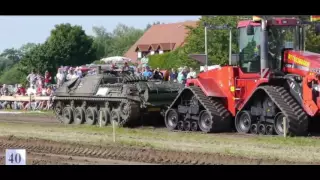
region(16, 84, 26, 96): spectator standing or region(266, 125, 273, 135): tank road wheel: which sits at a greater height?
region(16, 84, 26, 96): spectator standing

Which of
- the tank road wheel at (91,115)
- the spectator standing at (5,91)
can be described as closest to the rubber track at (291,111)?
the tank road wheel at (91,115)

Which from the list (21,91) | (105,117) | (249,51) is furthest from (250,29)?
(21,91)

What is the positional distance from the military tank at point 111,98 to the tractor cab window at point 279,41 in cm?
518

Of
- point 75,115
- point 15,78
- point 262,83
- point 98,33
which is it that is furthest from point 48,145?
point 98,33

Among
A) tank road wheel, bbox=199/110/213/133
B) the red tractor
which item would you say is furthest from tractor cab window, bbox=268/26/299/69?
tank road wheel, bbox=199/110/213/133

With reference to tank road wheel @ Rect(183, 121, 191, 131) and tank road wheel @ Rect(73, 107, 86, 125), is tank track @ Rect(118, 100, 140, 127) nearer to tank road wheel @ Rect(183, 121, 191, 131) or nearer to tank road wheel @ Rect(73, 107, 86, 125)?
tank road wheel @ Rect(183, 121, 191, 131)

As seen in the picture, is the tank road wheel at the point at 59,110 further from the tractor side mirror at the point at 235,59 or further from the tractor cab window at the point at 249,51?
the tractor cab window at the point at 249,51

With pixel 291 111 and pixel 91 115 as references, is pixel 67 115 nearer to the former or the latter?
pixel 91 115

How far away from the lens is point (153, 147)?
1481cm

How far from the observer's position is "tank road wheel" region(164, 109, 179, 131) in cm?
1991

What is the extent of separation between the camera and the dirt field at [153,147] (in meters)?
12.7

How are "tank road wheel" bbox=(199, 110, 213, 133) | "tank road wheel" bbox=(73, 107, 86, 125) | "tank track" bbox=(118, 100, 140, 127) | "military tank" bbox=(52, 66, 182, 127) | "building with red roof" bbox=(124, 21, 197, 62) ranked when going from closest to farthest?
"tank road wheel" bbox=(199, 110, 213, 133)
"tank track" bbox=(118, 100, 140, 127)
"military tank" bbox=(52, 66, 182, 127)
"tank road wheel" bbox=(73, 107, 86, 125)
"building with red roof" bbox=(124, 21, 197, 62)

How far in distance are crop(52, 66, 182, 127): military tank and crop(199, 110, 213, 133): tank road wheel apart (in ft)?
8.71
